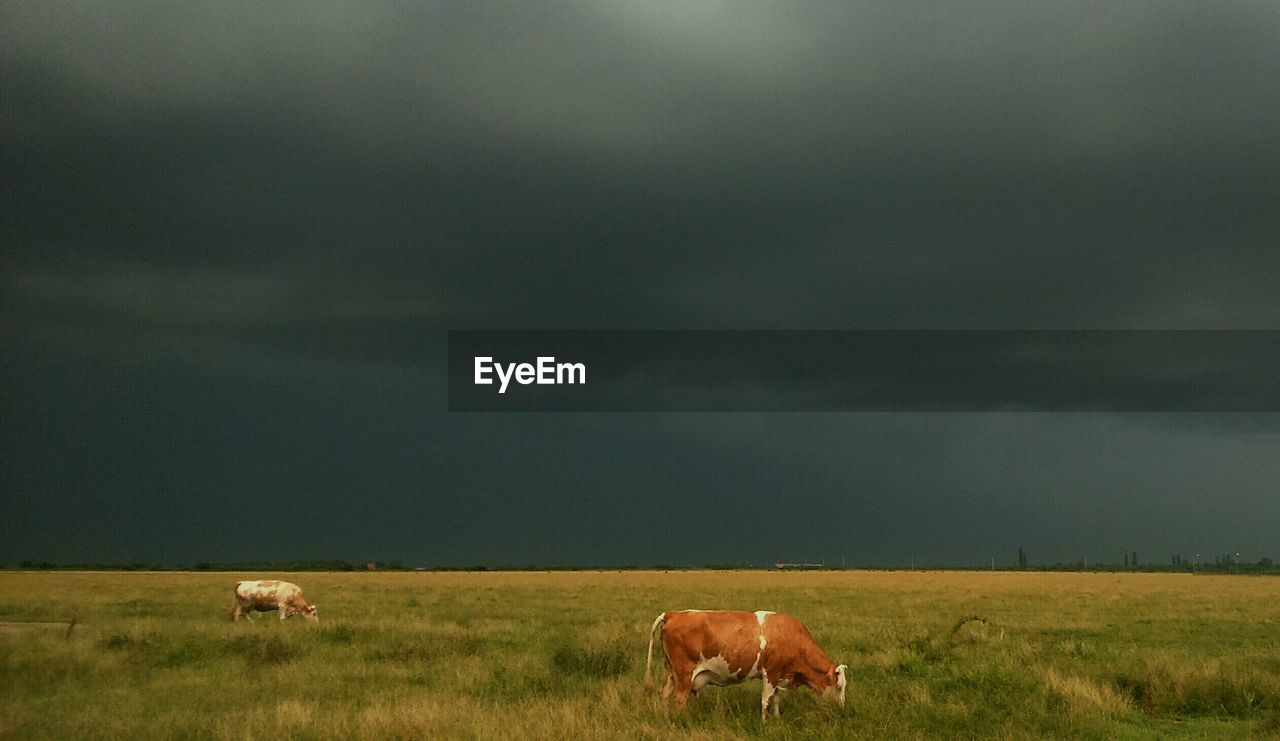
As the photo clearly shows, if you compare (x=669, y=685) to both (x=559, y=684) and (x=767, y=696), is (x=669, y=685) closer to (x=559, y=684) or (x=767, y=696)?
(x=767, y=696)

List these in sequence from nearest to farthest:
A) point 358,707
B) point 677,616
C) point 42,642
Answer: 1. point 677,616
2. point 358,707
3. point 42,642

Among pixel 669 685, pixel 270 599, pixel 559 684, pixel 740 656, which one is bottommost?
pixel 270 599

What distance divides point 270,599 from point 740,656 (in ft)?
77.2

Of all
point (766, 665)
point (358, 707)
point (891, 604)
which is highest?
point (766, 665)

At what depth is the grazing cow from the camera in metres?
12.2

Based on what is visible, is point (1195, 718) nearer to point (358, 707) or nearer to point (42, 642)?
point (358, 707)

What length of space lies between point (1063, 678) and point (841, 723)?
247 inches

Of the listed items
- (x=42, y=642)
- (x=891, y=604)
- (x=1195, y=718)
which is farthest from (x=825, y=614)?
(x=42, y=642)

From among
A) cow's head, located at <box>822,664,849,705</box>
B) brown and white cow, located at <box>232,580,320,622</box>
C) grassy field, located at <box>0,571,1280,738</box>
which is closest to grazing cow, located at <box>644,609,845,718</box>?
cow's head, located at <box>822,664,849,705</box>

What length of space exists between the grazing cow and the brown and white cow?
21470mm

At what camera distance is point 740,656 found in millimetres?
12180

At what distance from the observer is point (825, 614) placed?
34.0 meters

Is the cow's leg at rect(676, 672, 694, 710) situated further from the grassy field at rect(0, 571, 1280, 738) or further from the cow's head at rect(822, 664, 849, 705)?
the cow's head at rect(822, 664, 849, 705)

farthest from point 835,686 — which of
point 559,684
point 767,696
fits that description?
point 559,684
